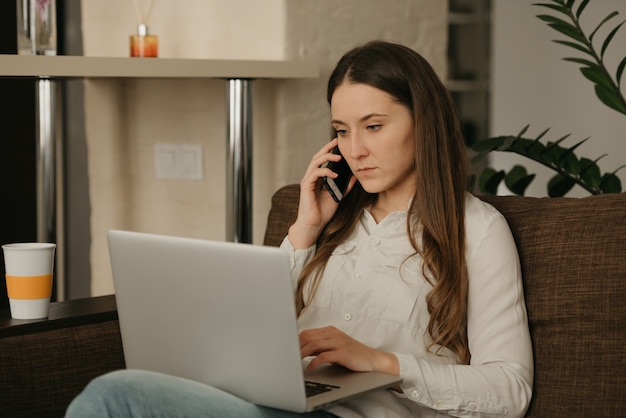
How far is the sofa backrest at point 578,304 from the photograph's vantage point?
1754mm

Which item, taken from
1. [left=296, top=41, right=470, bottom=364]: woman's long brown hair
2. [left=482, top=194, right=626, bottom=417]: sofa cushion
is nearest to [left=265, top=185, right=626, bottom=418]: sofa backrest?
[left=482, top=194, right=626, bottom=417]: sofa cushion

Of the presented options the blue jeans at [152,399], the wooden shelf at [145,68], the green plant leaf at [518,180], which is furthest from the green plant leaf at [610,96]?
the blue jeans at [152,399]

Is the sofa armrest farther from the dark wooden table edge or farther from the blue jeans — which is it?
the blue jeans

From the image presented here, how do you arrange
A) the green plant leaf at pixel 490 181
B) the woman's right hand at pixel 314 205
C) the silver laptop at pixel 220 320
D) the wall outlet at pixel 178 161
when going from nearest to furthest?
the silver laptop at pixel 220 320 → the woman's right hand at pixel 314 205 → the green plant leaf at pixel 490 181 → the wall outlet at pixel 178 161

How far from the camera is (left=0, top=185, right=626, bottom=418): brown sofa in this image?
1.76m

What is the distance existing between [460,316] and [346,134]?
0.42m

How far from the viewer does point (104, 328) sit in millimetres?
1968

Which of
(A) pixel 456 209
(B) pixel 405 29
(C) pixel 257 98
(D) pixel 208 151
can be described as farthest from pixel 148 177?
(A) pixel 456 209

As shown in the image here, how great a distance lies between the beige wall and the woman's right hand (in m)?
0.86

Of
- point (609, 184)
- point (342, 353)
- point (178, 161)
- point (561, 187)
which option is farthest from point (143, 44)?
point (342, 353)

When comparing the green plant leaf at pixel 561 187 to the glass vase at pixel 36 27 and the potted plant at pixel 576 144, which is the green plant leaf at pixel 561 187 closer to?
the potted plant at pixel 576 144

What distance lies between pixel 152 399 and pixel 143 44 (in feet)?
Result: 5.10

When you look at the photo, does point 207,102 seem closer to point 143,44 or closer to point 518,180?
point 143,44

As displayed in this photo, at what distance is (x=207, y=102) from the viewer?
3055 millimetres
